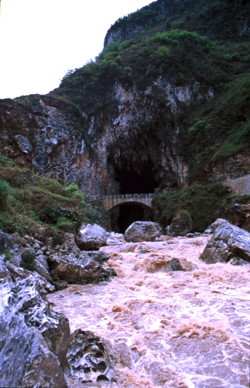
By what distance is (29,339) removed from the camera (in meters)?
2.52

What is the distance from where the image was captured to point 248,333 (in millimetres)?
3781

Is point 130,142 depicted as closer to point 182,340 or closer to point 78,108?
point 78,108

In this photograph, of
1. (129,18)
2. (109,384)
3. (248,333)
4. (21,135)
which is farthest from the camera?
(129,18)

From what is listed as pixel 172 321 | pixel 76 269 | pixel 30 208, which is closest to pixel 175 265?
pixel 76 269

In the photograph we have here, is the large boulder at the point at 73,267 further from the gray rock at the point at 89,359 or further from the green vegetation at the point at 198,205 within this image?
the green vegetation at the point at 198,205

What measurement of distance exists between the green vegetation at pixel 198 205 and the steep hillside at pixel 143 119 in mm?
2522

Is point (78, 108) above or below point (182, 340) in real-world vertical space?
above

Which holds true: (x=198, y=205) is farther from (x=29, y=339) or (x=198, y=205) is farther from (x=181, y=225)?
(x=29, y=339)

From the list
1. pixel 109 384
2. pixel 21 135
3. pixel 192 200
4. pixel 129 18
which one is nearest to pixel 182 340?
pixel 109 384

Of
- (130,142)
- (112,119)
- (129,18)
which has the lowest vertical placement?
(130,142)

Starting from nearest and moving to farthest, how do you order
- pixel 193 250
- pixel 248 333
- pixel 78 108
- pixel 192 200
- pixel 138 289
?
pixel 248 333 → pixel 138 289 → pixel 193 250 → pixel 192 200 → pixel 78 108

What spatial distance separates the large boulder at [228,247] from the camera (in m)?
8.32

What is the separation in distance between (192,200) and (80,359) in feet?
60.5

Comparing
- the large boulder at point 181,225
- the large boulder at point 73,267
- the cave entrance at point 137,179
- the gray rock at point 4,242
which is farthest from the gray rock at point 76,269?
the cave entrance at point 137,179
